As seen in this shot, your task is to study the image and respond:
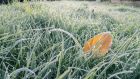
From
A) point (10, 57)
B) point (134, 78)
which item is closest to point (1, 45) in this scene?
point (10, 57)

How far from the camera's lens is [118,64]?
835 mm

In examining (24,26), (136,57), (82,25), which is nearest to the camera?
(136,57)

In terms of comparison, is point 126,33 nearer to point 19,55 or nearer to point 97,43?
point 97,43

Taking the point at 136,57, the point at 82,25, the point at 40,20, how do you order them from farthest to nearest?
the point at 40,20, the point at 82,25, the point at 136,57

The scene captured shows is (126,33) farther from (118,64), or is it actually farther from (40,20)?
(118,64)

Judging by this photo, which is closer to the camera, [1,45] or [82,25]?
[1,45]

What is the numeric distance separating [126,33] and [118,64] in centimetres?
55

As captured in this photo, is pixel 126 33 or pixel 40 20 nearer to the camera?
pixel 126 33

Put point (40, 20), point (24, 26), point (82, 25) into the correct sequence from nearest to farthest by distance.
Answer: point (24, 26) → point (82, 25) → point (40, 20)

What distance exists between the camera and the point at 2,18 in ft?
4.24

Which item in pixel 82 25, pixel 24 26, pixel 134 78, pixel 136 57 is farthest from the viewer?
pixel 82 25

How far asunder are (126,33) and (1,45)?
25.5 inches

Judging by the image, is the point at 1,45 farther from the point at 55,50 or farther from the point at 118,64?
the point at 118,64

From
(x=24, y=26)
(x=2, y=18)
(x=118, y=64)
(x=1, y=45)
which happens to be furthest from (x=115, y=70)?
(x=2, y=18)
